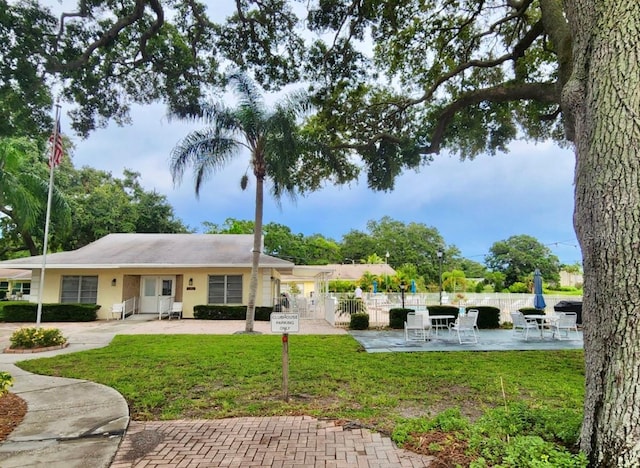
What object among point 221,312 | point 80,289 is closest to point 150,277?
point 80,289

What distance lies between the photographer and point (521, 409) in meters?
3.85

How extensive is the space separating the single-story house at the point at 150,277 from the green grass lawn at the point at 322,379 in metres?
7.63

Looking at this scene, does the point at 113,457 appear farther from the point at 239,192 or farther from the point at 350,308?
the point at 350,308

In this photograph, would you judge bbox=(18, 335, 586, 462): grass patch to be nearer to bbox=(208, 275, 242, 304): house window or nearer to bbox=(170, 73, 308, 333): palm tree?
bbox=(170, 73, 308, 333): palm tree

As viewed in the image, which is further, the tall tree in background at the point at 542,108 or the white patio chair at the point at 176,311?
the white patio chair at the point at 176,311

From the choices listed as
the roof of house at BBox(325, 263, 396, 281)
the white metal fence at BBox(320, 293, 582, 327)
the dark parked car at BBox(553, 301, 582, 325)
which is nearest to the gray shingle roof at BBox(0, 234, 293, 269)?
the white metal fence at BBox(320, 293, 582, 327)

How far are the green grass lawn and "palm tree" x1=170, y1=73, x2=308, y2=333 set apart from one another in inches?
191

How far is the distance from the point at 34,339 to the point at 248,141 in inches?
324

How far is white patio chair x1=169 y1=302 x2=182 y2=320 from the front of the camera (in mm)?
17328

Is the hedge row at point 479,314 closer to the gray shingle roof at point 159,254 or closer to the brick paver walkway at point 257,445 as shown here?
the gray shingle roof at point 159,254

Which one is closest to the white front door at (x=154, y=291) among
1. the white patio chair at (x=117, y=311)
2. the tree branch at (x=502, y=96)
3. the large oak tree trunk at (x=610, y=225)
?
the white patio chair at (x=117, y=311)

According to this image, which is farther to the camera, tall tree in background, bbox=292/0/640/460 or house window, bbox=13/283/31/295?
house window, bbox=13/283/31/295

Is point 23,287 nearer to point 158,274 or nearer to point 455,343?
point 158,274

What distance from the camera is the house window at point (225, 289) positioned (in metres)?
18.0
